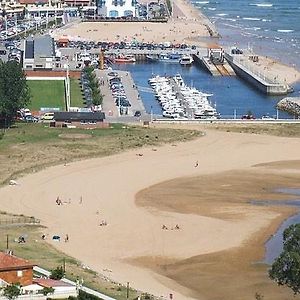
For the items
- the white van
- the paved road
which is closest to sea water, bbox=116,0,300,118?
the paved road

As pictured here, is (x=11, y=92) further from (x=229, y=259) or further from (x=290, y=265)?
(x=290, y=265)

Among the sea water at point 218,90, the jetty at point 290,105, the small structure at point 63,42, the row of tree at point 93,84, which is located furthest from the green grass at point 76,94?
the small structure at point 63,42

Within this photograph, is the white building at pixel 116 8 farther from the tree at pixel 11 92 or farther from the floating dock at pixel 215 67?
the tree at pixel 11 92

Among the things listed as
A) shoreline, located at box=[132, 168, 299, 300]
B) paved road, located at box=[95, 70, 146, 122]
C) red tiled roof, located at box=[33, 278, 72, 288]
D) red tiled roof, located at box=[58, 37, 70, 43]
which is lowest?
shoreline, located at box=[132, 168, 299, 300]

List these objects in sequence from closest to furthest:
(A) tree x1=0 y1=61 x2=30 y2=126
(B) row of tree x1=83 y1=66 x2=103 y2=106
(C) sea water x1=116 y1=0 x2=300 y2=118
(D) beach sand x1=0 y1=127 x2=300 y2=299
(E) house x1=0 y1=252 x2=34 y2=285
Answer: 1. (E) house x1=0 y1=252 x2=34 y2=285
2. (D) beach sand x1=0 y1=127 x2=300 y2=299
3. (A) tree x1=0 y1=61 x2=30 y2=126
4. (B) row of tree x1=83 y1=66 x2=103 y2=106
5. (C) sea water x1=116 y1=0 x2=300 y2=118

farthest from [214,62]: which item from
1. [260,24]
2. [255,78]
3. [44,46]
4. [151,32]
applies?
[260,24]

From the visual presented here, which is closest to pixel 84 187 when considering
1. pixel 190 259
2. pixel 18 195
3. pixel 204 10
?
pixel 18 195

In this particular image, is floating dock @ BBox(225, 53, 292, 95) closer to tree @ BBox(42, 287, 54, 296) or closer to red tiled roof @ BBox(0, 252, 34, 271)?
red tiled roof @ BBox(0, 252, 34, 271)
